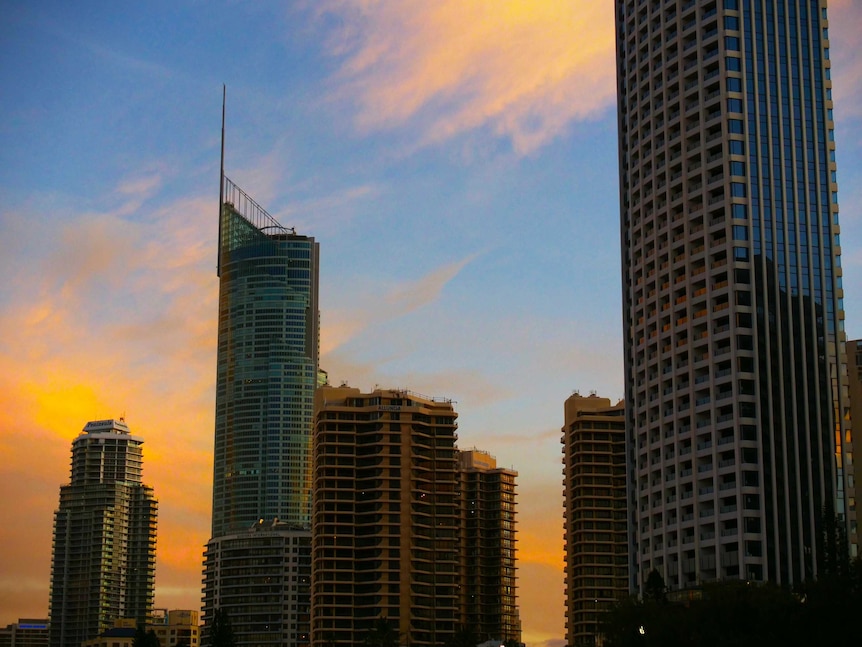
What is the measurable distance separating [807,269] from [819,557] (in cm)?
3256

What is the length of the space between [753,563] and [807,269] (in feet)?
113

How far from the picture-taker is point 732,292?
515 ft

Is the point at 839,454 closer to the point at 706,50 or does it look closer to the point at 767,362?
the point at 767,362

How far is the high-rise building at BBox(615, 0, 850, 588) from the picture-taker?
152500 millimetres

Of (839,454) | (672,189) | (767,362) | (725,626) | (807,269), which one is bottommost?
(725,626)

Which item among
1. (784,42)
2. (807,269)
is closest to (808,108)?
(784,42)

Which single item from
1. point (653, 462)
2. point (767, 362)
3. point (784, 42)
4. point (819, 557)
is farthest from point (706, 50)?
point (819, 557)

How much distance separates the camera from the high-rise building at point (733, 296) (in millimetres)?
152500

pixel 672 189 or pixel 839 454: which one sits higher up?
pixel 672 189

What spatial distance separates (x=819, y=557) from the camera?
14950 centimetres

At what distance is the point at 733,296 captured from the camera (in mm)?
156750

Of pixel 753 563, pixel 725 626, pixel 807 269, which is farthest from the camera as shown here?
pixel 807 269

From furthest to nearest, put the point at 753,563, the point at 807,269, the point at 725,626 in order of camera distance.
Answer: the point at 807,269, the point at 753,563, the point at 725,626

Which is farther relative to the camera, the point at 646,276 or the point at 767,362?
the point at 646,276
